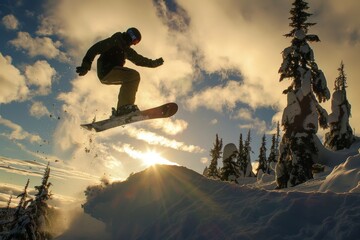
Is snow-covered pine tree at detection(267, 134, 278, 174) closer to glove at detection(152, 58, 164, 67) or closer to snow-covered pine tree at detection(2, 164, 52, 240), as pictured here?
snow-covered pine tree at detection(2, 164, 52, 240)

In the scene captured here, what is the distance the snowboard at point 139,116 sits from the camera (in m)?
8.85

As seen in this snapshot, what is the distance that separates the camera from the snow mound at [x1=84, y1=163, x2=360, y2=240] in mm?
5086

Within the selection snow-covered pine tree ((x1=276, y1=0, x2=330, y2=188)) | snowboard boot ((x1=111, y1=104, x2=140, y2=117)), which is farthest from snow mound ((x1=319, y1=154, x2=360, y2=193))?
snow-covered pine tree ((x1=276, y1=0, x2=330, y2=188))

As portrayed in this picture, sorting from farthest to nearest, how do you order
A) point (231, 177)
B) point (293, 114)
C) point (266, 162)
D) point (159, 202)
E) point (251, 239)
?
1. point (266, 162)
2. point (231, 177)
3. point (293, 114)
4. point (159, 202)
5. point (251, 239)

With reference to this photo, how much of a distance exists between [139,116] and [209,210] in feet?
11.9

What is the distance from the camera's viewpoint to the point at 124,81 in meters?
8.45

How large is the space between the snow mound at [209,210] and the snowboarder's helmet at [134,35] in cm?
316

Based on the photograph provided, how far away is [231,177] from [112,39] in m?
27.9

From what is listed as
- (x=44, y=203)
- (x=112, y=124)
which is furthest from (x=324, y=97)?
(x=44, y=203)

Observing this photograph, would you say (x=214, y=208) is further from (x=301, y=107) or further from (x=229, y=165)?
(x=229, y=165)

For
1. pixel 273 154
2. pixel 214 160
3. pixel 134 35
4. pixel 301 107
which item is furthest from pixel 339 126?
pixel 273 154

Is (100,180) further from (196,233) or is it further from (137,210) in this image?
(196,233)

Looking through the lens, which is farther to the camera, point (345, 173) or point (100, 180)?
point (100, 180)

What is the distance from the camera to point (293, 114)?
67.4ft
